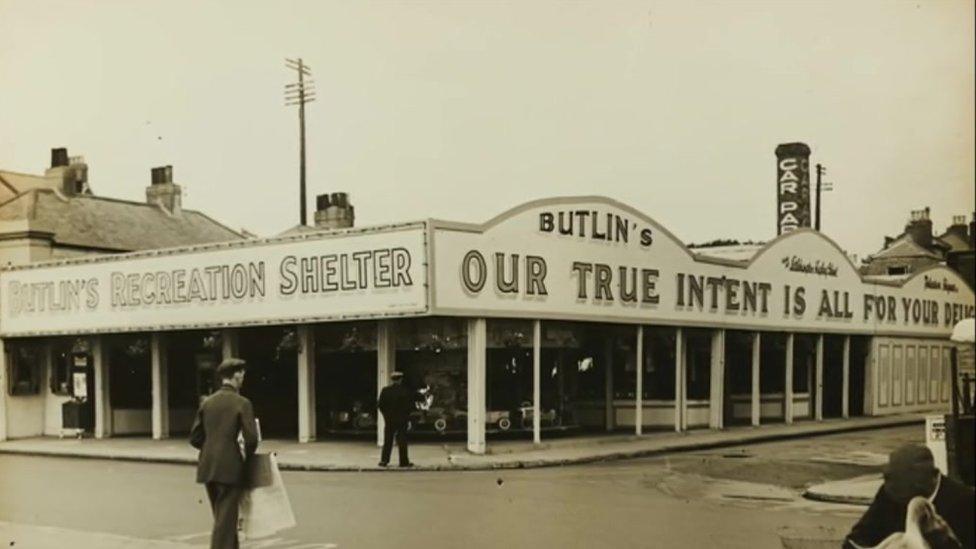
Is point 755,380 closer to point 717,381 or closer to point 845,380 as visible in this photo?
point 717,381

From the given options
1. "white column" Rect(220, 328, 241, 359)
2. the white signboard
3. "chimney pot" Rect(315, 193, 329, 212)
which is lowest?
"white column" Rect(220, 328, 241, 359)

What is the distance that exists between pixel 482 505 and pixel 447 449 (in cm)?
888

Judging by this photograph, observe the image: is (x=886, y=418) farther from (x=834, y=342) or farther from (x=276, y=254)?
(x=276, y=254)

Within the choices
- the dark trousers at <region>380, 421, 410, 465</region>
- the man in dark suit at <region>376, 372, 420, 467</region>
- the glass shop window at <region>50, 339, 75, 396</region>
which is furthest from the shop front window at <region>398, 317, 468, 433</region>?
the glass shop window at <region>50, 339, 75, 396</region>

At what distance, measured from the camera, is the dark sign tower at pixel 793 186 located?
43.4m

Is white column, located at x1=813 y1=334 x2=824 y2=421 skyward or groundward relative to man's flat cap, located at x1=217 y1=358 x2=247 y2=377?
groundward

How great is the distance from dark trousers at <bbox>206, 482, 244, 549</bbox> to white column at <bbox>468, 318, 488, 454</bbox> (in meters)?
12.9

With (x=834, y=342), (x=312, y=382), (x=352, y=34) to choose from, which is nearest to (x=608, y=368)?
(x=312, y=382)

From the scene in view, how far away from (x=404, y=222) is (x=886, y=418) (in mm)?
20330

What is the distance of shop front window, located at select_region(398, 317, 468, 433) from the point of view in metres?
24.4

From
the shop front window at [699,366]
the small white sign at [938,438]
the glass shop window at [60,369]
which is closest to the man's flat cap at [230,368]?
the small white sign at [938,438]

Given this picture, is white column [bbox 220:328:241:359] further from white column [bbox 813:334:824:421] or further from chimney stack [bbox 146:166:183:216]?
white column [bbox 813:334:824:421]

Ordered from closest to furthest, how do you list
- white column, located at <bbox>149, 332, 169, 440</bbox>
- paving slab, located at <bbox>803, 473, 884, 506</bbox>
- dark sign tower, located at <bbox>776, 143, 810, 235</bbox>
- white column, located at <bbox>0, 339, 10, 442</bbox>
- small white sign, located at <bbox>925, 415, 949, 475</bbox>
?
small white sign, located at <bbox>925, 415, 949, 475</bbox>, paving slab, located at <bbox>803, 473, 884, 506</bbox>, white column, located at <bbox>149, 332, 169, 440</bbox>, white column, located at <bbox>0, 339, 10, 442</bbox>, dark sign tower, located at <bbox>776, 143, 810, 235</bbox>

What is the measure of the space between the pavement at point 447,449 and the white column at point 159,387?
0.49 meters
